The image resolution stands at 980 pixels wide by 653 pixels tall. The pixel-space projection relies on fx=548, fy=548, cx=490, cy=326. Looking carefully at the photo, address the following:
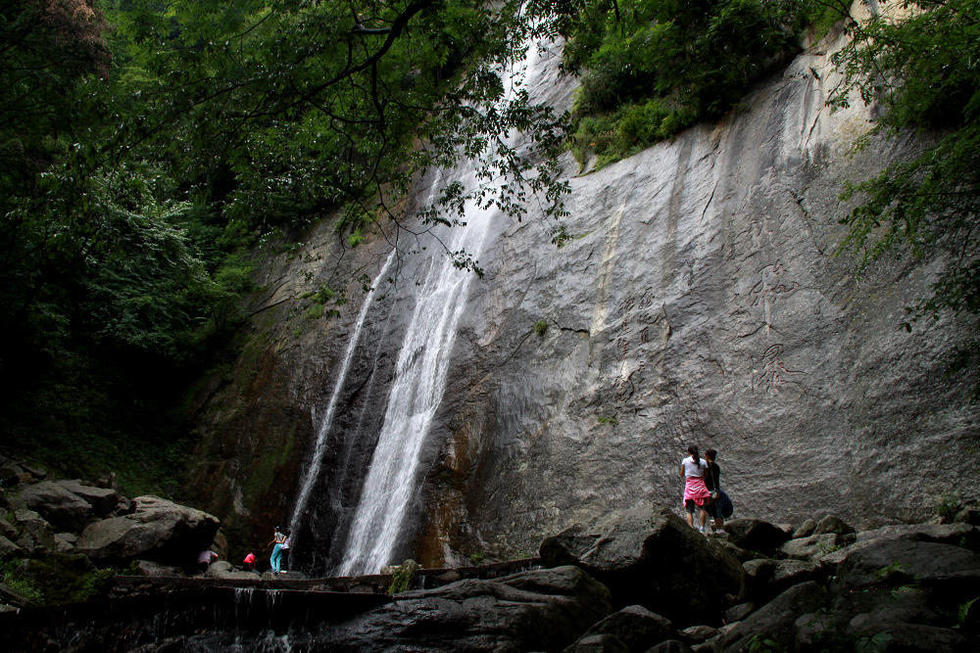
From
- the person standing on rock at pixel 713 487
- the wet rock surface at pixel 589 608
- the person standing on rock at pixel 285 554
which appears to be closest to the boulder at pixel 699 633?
the wet rock surface at pixel 589 608

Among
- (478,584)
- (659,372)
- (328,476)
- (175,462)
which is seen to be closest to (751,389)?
(659,372)

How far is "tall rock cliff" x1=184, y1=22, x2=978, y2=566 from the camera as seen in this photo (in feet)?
22.3

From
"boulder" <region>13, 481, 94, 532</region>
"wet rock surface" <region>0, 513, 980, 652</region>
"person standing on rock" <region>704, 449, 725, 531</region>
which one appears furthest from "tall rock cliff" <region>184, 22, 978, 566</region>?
"boulder" <region>13, 481, 94, 532</region>

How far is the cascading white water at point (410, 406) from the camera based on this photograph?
1052cm

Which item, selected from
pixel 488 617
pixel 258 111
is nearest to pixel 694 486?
pixel 488 617

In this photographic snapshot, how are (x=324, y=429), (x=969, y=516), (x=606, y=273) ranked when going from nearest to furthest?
(x=969, y=516) < (x=606, y=273) < (x=324, y=429)

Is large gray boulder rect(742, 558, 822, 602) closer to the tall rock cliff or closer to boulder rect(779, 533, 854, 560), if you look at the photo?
boulder rect(779, 533, 854, 560)

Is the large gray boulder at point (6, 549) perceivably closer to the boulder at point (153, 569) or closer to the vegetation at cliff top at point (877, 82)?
the boulder at point (153, 569)

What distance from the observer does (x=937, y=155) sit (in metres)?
5.10

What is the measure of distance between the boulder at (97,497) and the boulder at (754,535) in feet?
35.3

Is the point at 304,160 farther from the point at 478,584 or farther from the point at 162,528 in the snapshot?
the point at 162,528

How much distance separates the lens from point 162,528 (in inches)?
364

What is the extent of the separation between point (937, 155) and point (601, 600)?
5.08 metres

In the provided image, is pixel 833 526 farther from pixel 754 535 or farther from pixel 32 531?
pixel 32 531
